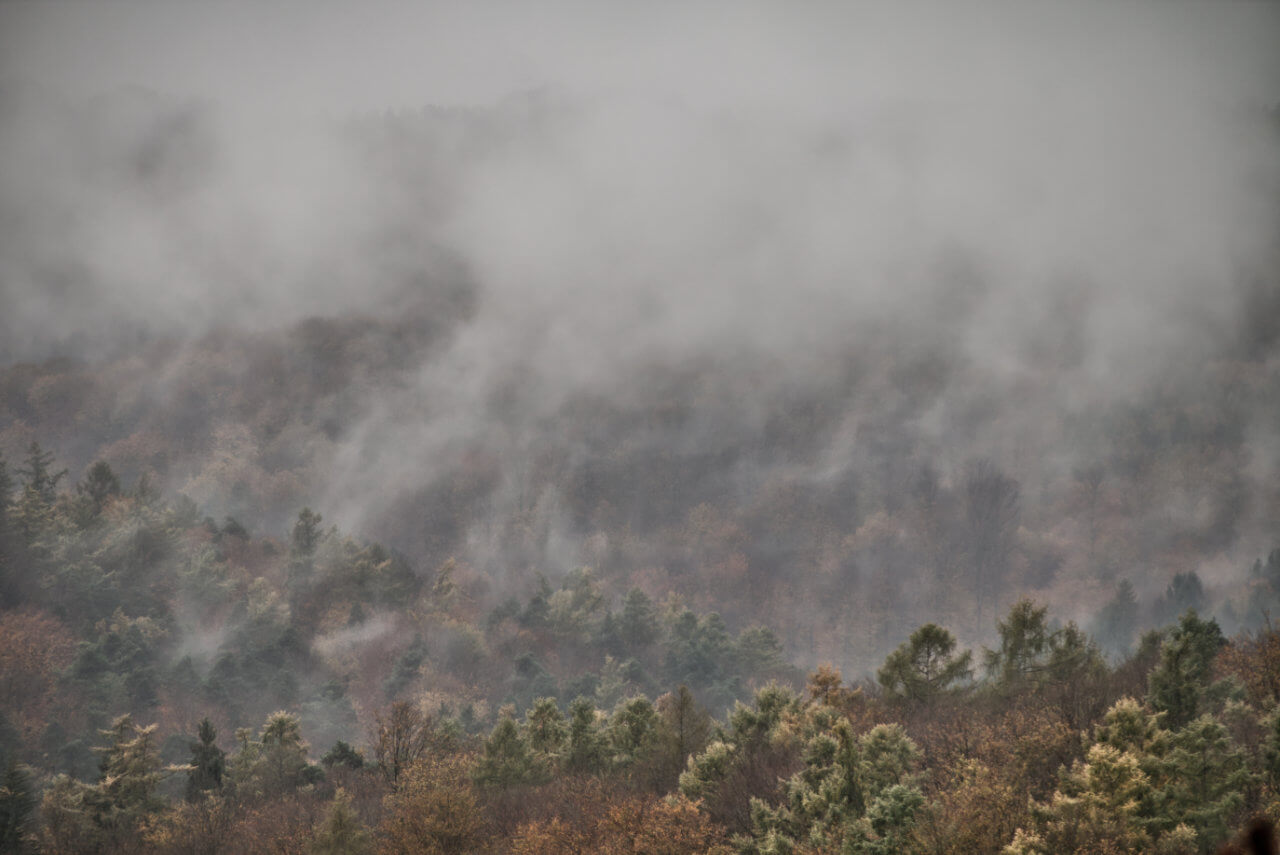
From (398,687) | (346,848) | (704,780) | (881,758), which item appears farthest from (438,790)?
(398,687)

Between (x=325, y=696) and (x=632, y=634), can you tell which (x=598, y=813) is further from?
(x=632, y=634)

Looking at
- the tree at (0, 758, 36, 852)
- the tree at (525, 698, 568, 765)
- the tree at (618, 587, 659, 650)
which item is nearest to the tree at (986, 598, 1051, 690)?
the tree at (525, 698, 568, 765)

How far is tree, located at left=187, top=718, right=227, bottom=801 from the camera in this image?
67625 mm

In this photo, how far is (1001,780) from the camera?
33.8 metres

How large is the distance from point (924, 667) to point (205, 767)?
62672 millimetres

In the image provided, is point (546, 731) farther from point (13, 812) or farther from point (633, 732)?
point (13, 812)

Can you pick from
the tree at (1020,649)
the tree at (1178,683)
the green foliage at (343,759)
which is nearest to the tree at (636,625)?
the green foliage at (343,759)

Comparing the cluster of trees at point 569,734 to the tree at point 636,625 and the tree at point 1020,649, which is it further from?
the tree at point 636,625

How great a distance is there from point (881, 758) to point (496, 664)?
128792 mm

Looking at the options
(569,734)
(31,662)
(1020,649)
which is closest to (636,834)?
(569,734)

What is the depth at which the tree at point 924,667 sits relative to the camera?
194 ft

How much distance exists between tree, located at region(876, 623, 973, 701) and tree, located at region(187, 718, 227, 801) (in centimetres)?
5820

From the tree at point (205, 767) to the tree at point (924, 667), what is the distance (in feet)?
191

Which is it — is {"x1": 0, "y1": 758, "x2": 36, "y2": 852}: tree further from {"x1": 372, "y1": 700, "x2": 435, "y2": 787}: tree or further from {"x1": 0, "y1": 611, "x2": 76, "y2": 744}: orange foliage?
{"x1": 0, "y1": 611, "x2": 76, "y2": 744}: orange foliage
